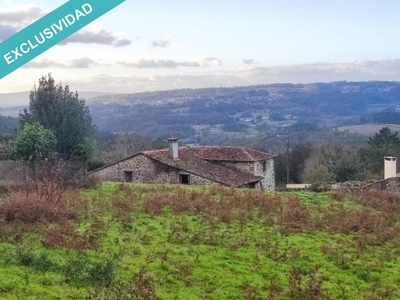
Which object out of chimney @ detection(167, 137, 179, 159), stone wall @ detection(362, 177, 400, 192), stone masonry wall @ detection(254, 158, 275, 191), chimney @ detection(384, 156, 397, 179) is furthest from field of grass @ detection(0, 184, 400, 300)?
chimney @ detection(384, 156, 397, 179)

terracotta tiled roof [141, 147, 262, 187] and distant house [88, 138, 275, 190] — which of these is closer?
terracotta tiled roof [141, 147, 262, 187]

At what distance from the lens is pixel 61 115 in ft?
120

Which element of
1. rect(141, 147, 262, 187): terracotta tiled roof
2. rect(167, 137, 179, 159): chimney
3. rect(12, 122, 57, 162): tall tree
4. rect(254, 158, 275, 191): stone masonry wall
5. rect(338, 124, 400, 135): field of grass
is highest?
rect(12, 122, 57, 162): tall tree

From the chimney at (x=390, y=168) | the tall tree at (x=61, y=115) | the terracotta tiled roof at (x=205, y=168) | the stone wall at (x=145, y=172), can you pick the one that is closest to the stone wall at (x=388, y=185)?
the chimney at (x=390, y=168)

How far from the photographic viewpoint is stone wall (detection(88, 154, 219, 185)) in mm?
30586

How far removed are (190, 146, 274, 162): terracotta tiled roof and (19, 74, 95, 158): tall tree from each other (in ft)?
29.6

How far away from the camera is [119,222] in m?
14.7

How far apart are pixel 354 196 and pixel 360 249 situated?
11.2m

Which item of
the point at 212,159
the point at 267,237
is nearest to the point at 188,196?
the point at 267,237

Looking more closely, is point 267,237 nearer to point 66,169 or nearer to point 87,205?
point 87,205

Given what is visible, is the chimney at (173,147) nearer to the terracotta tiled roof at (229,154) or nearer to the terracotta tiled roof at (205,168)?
the terracotta tiled roof at (205,168)

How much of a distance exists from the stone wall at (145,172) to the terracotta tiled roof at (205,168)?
35 centimetres

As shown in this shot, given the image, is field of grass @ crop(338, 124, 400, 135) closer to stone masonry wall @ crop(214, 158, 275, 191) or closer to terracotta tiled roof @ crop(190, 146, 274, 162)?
stone masonry wall @ crop(214, 158, 275, 191)

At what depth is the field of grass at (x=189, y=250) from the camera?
9367 millimetres
